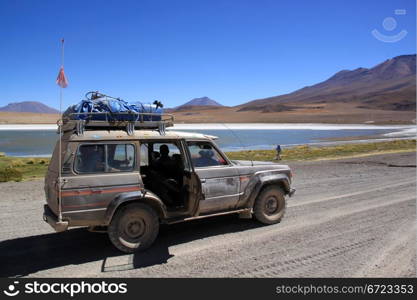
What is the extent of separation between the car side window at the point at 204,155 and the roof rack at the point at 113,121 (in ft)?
2.19

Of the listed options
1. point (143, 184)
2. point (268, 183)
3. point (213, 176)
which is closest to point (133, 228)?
point (143, 184)

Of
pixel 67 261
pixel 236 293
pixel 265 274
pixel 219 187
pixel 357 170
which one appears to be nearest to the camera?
pixel 236 293

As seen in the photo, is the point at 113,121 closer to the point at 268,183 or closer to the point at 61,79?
the point at 61,79

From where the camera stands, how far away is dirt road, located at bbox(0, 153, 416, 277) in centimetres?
552

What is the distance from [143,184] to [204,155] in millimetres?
1277

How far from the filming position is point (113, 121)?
248 inches

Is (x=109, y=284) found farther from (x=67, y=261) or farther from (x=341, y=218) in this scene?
(x=341, y=218)

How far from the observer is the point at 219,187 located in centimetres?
693

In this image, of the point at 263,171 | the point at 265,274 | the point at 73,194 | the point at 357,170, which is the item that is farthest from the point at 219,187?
the point at 357,170

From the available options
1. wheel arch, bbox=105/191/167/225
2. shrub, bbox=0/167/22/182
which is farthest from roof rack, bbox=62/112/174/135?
shrub, bbox=0/167/22/182

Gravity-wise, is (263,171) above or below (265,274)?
above

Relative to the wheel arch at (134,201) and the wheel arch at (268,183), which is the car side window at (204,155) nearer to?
the wheel arch at (268,183)

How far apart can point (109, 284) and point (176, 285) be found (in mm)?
868

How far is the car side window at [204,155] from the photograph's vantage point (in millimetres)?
6965
